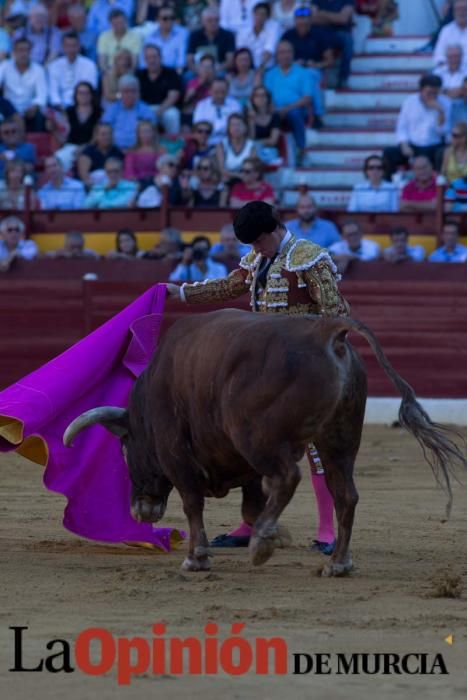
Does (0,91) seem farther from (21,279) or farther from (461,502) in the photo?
(461,502)

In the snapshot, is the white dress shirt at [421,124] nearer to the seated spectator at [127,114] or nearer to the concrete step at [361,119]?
the concrete step at [361,119]

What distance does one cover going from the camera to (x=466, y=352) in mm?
9219

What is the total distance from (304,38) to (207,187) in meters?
1.91

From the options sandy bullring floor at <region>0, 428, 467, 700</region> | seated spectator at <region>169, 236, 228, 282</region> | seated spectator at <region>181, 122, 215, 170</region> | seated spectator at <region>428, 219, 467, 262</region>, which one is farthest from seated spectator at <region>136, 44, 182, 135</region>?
sandy bullring floor at <region>0, 428, 467, 700</region>

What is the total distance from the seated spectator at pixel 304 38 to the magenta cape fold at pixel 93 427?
6.47 meters

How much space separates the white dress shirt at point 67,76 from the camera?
38.6 ft

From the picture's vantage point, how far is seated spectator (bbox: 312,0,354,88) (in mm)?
11477

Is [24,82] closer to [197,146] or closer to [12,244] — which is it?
[197,146]

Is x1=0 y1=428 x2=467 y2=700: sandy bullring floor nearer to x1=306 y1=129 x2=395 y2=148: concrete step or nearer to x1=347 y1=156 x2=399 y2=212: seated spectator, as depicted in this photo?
x1=347 y1=156 x2=399 y2=212: seated spectator

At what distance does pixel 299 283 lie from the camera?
15.4ft

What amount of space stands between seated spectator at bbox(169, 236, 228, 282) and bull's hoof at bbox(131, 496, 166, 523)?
454cm

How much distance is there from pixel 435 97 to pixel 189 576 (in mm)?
6666

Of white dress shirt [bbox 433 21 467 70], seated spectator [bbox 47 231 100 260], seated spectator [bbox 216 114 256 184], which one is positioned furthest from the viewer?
white dress shirt [bbox 433 21 467 70]

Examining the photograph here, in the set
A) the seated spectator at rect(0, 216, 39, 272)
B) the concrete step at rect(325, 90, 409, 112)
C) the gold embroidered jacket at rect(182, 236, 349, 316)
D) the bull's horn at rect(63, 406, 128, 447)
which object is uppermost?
the gold embroidered jacket at rect(182, 236, 349, 316)
